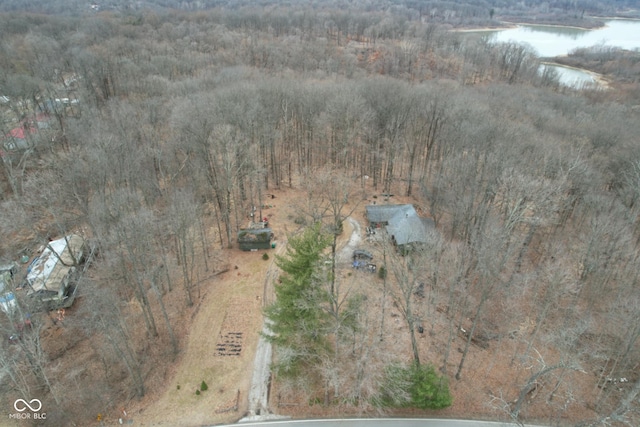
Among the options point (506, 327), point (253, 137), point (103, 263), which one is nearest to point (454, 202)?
point (506, 327)

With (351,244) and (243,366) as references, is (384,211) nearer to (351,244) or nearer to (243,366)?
(351,244)

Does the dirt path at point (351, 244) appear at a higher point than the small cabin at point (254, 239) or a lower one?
lower

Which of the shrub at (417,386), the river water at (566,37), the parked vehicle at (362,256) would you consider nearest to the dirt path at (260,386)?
the shrub at (417,386)

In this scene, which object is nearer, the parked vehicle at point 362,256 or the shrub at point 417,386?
the shrub at point 417,386

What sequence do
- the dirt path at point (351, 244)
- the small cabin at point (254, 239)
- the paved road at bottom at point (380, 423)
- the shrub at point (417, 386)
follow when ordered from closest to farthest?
the shrub at point (417, 386) → the paved road at bottom at point (380, 423) → the dirt path at point (351, 244) → the small cabin at point (254, 239)

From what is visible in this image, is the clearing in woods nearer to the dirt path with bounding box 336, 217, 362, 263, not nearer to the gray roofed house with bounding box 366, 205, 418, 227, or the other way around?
the dirt path with bounding box 336, 217, 362, 263

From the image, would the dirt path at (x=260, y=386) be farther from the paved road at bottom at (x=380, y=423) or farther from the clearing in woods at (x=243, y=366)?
the paved road at bottom at (x=380, y=423)

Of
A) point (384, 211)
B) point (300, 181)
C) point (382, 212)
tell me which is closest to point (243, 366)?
point (382, 212)
